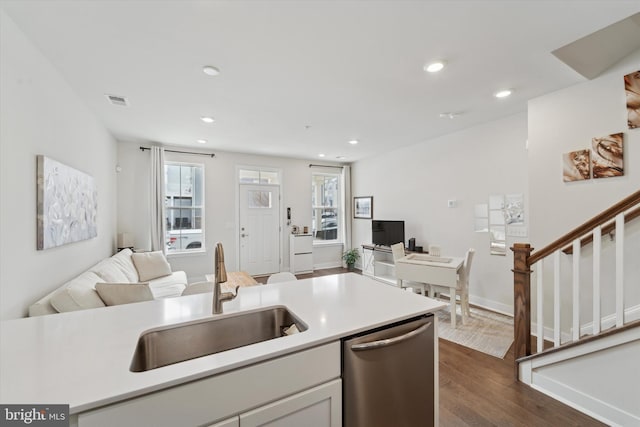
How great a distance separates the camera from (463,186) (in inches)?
153

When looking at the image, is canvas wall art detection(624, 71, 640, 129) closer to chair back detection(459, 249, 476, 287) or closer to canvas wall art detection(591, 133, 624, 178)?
canvas wall art detection(591, 133, 624, 178)

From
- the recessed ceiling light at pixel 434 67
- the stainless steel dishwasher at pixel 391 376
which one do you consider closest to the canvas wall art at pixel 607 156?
the recessed ceiling light at pixel 434 67

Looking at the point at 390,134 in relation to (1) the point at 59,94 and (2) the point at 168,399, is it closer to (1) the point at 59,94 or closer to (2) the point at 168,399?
(1) the point at 59,94

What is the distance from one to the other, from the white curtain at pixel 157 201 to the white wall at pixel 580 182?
5.34 metres

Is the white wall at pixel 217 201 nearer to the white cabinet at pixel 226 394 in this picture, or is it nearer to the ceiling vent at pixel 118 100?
the ceiling vent at pixel 118 100

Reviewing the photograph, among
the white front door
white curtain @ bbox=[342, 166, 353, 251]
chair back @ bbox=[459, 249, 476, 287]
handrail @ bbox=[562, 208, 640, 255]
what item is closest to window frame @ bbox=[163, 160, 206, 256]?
the white front door

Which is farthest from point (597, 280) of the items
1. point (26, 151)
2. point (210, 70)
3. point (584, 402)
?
point (26, 151)

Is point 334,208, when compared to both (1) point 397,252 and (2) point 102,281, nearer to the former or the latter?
(1) point 397,252

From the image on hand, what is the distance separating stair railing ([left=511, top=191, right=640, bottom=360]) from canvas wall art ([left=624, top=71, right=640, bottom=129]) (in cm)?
81

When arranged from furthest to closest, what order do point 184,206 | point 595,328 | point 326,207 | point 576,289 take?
point 326,207 < point 184,206 < point 576,289 < point 595,328

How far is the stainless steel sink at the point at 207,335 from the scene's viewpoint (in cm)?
112

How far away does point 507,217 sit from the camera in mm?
3369

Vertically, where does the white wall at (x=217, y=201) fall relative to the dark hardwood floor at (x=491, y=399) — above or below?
above

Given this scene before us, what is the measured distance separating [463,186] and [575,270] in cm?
218
